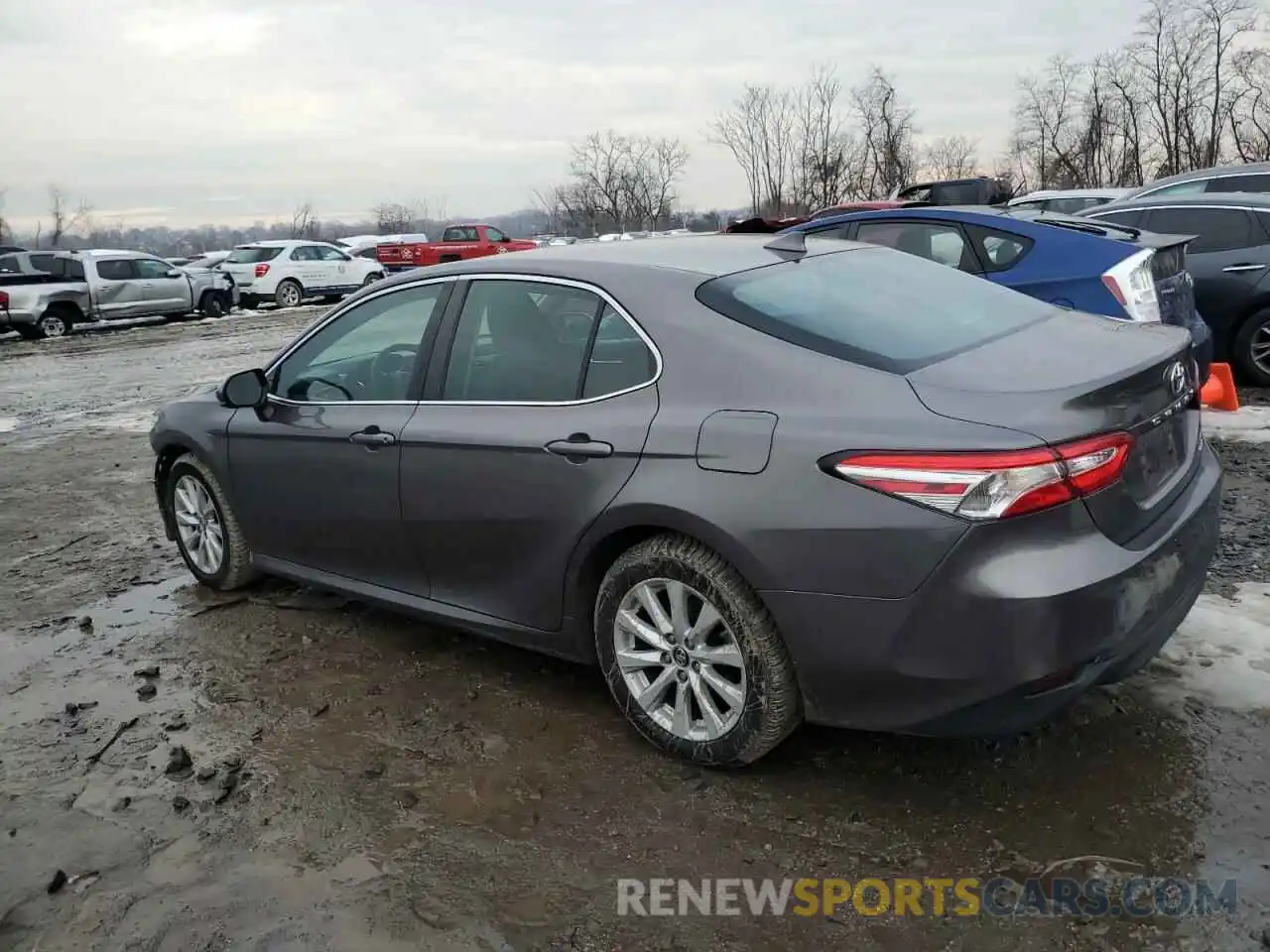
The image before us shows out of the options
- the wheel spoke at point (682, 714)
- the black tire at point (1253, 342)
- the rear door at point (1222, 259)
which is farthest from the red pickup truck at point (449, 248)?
the wheel spoke at point (682, 714)

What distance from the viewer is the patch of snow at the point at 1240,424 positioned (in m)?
6.85

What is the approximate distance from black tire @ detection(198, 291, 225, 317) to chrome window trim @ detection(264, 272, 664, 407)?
2111 cm

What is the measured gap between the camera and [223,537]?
4.87m

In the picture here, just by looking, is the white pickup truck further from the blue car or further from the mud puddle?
the mud puddle

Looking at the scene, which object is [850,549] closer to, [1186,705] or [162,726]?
[1186,705]

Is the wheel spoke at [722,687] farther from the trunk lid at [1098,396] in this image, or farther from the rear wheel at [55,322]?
the rear wheel at [55,322]

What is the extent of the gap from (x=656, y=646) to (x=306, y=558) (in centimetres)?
188

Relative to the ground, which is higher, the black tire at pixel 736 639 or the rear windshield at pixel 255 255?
the rear windshield at pixel 255 255

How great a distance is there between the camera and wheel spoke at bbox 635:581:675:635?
10.3 feet

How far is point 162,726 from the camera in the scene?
3.74 meters

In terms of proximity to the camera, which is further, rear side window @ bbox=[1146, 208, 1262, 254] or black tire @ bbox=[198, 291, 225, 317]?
black tire @ bbox=[198, 291, 225, 317]

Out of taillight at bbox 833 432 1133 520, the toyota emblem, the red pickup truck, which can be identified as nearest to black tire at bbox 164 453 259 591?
taillight at bbox 833 432 1133 520

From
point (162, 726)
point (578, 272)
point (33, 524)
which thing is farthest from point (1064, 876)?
point (33, 524)

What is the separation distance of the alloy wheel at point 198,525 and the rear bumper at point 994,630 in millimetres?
3127
